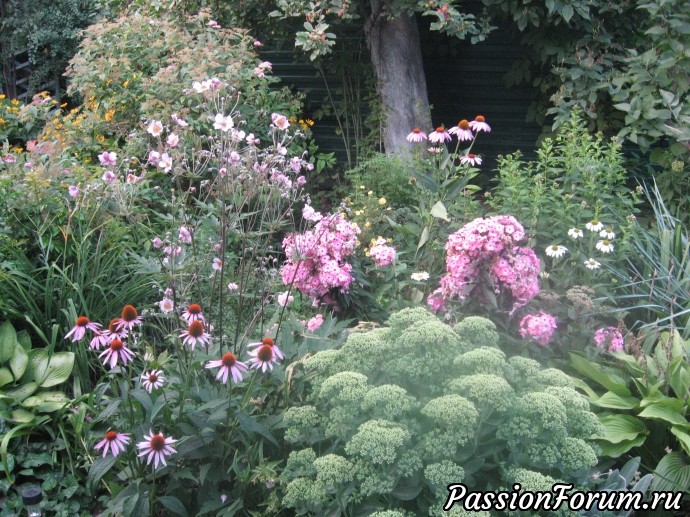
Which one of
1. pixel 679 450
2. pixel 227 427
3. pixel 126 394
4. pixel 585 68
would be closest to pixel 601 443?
pixel 679 450

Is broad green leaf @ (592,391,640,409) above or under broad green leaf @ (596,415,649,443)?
above

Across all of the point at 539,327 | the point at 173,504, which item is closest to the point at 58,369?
the point at 173,504

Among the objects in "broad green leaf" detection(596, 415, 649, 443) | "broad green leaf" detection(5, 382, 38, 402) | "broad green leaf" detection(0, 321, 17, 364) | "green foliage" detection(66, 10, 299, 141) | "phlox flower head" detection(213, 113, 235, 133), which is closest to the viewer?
"phlox flower head" detection(213, 113, 235, 133)

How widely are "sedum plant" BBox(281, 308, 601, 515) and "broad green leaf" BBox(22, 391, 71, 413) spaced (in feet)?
4.25

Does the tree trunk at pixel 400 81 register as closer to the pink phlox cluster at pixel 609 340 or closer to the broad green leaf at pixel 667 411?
the pink phlox cluster at pixel 609 340

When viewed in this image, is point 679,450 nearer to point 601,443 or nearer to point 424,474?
point 601,443

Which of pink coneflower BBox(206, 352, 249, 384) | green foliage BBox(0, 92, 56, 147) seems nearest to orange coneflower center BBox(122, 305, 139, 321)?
pink coneflower BBox(206, 352, 249, 384)

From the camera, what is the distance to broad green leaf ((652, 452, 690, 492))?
303 cm

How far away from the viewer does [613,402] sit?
331cm

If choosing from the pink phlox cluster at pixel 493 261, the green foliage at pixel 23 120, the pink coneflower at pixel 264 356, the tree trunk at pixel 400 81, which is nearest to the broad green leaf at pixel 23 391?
the pink coneflower at pixel 264 356

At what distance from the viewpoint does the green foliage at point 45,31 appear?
1061 cm

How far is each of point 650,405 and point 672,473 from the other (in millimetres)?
268

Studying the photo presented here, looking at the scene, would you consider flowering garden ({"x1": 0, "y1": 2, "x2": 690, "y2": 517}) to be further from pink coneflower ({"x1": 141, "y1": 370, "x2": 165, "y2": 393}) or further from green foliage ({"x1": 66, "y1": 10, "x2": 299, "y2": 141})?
green foliage ({"x1": 66, "y1": 10, "x2": 299, "y2": 141})

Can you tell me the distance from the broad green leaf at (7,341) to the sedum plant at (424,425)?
5.27 ft
